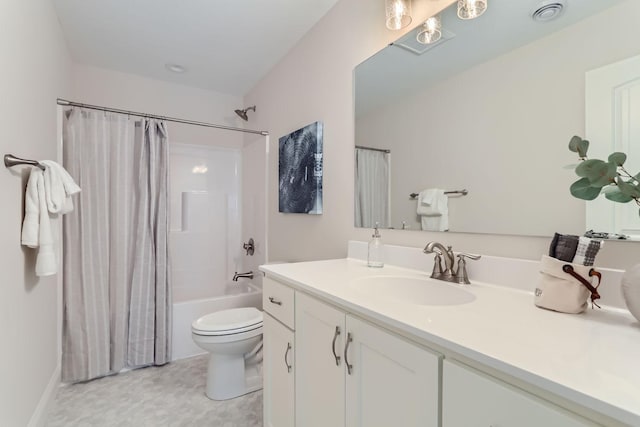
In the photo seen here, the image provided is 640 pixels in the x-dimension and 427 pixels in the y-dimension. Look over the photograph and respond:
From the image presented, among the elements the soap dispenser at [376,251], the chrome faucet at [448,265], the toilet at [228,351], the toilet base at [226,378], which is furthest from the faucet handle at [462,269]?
the toilet base at [226,378]

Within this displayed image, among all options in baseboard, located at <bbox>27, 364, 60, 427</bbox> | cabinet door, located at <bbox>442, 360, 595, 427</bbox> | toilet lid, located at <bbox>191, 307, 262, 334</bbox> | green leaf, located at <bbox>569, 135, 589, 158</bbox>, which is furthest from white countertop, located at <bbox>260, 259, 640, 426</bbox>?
baseboard, located at <bbox>27, 364, 60, 427</bbox>

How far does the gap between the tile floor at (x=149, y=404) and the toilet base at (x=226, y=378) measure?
0.13 ft

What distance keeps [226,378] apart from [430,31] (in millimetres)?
2217

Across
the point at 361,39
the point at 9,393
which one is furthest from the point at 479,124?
the point at 9,393

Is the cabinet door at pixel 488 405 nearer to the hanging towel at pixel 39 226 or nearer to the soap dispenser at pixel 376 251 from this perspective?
the soap dispenser at pixel 376 251

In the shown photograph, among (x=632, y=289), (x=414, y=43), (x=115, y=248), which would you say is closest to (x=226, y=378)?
(x=115, y=248)

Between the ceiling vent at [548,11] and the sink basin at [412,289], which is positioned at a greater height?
the ceiling vent at [548,11]

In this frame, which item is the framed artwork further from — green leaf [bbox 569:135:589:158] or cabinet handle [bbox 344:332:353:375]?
green leaf [bbox 569:135:589:158]

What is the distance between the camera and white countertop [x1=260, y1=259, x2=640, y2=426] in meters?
0.45

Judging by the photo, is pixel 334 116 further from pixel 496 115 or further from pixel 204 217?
pixel 204 217

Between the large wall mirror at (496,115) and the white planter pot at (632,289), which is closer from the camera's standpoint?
the white planter pot at (632,289)

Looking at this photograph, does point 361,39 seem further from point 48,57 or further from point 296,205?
point 48,57

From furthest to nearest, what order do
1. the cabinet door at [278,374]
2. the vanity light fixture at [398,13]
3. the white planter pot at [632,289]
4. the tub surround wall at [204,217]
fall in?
1. the tub surround wall at [204,217]
2. the vanity light fixture at [398,13]
3. the cabinet door at [278,374]
4. the white planter pot at [632,289]

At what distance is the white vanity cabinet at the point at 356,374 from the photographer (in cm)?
69
